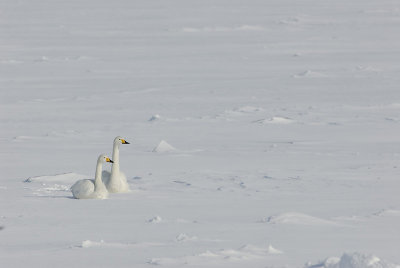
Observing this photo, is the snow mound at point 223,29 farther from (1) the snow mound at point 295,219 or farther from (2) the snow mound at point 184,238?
(2) the snow mound at point 184,238

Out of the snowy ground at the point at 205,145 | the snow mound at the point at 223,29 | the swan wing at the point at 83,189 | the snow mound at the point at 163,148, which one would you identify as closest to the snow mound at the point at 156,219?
the snowy ground at the point at 205,145

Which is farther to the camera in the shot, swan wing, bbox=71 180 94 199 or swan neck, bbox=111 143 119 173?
swan neck, bbox=111 143 119 173

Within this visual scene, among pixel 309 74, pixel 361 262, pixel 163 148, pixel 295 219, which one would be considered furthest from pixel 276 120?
pixel 361 262

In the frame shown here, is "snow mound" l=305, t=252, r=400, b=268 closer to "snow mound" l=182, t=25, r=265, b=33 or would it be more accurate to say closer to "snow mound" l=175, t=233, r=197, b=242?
"snow mound" l=175, t=233, r=197, b=242

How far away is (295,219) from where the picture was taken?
6.51 metres

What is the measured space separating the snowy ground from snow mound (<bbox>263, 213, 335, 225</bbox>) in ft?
0.04

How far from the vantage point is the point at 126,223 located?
21.4ft

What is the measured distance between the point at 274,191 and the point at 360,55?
11.4m

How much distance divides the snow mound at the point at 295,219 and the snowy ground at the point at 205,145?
0.04 feet

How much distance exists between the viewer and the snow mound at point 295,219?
6.45m

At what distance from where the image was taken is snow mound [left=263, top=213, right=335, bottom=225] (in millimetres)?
6453

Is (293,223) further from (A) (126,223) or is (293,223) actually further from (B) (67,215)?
(B) (67,215)

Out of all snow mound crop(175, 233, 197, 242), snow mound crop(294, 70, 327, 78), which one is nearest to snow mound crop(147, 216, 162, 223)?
snow mound crop(175, 233, 197, 242)

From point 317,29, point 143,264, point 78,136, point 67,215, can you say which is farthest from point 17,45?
point 143,264
